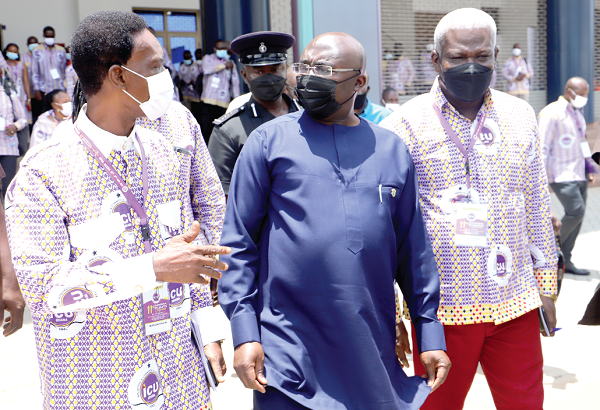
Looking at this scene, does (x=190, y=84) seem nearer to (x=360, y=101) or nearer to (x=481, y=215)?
(x=360, y=101)

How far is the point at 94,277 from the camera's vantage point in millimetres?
1812

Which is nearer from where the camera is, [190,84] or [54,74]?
[54,74]

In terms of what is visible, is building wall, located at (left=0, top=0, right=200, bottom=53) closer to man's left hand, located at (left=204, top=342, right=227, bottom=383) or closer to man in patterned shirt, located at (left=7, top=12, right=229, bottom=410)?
man in patterned shirt, located at (left=7, top=12, right=229, bottom=410)

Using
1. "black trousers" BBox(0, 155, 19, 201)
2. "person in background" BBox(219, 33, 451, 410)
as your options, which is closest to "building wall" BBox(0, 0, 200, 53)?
"black trousers" BBox(0, 155, 19, 201)

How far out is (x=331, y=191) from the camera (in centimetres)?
214

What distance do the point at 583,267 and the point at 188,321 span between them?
651cm

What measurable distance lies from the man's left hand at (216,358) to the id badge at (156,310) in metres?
0.25

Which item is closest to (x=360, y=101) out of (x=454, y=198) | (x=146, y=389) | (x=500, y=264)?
(x=454, y=198)

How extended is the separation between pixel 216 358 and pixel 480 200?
1270 mm

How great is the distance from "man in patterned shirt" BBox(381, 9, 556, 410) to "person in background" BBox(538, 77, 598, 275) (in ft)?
15.2

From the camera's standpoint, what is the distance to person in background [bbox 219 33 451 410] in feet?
6.82

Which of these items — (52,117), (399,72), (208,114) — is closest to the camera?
(52,117)

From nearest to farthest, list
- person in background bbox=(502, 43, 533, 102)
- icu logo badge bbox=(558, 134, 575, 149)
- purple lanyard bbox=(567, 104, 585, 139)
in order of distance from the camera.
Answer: icu logo badge bbox=(558, 134, 575, 149)
purple lanyard bbox=(567, 104, 585, 139)
person in background bbox=(502, 43, 533, 102)

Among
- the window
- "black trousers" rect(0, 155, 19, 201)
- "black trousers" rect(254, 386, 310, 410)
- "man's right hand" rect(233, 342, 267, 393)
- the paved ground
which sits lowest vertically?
the paved ground
